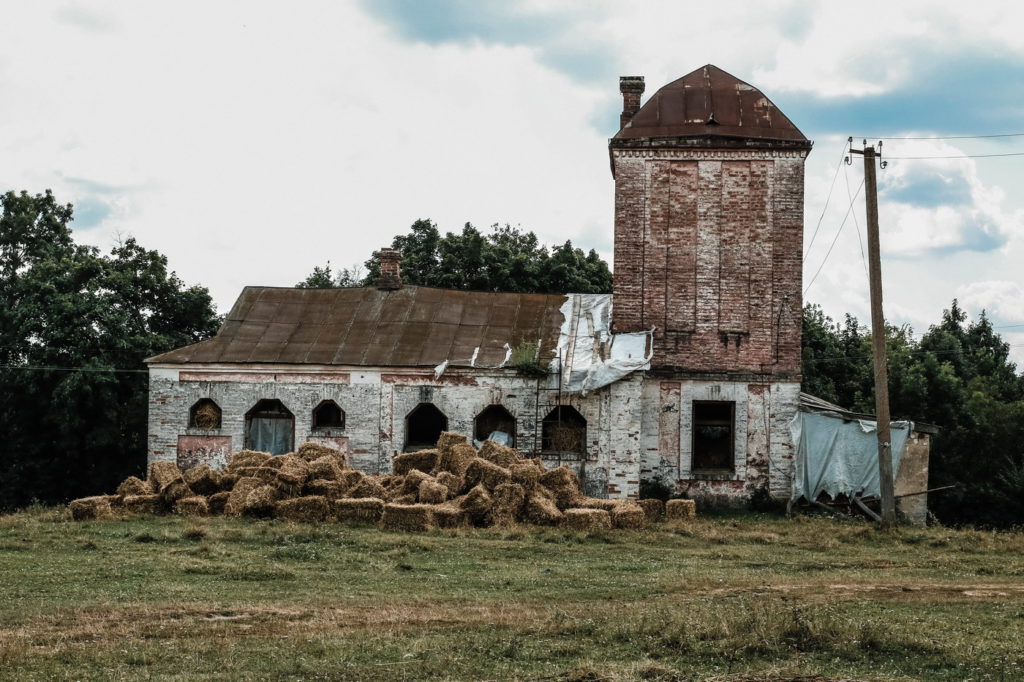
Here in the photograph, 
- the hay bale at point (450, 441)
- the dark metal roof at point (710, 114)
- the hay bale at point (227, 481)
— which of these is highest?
the dark metal roof at point (710, 114)

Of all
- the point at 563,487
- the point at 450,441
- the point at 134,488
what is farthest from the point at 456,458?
the point at 134,488

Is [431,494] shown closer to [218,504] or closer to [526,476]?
[526,476]

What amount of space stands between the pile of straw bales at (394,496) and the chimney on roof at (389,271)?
7816 mm

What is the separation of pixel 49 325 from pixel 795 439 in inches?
778

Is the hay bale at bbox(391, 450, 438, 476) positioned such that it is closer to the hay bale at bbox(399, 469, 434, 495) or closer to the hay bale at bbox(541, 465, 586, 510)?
the hay bale at bbox(399, 469, 434, 495)

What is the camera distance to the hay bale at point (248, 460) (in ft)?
65.2

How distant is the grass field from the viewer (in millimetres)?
8438

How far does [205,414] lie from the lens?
23.9 meters

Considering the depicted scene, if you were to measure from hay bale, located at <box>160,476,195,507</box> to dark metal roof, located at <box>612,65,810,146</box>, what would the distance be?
1166cm

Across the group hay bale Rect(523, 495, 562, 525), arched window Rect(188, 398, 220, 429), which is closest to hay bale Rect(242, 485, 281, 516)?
hay bale Rect(523, 495, 562, 525)

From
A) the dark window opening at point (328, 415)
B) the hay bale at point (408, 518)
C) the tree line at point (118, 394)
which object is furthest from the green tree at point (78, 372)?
the hay bale at point (408, 518)

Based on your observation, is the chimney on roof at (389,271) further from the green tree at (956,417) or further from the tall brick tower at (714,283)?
the green tree at (956,417)

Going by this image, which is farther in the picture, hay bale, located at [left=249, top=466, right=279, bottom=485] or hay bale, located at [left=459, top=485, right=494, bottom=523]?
hay bale, located at [left=249, top=466, right=279, bottom=485]

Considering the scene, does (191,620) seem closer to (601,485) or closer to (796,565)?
(796,565)
